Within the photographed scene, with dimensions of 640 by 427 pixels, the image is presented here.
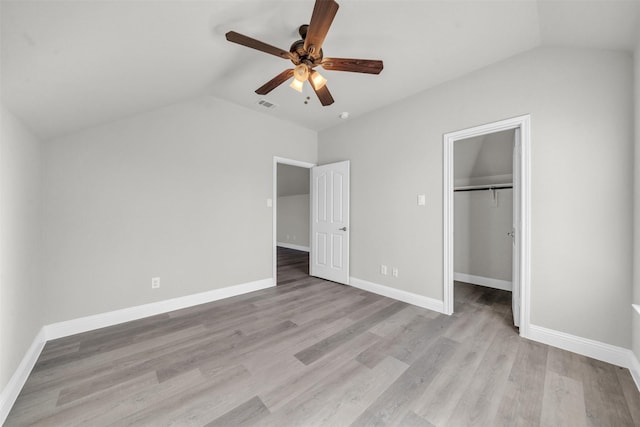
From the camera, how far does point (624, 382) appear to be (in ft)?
5.59

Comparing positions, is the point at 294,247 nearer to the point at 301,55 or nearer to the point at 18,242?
the point at 18,242

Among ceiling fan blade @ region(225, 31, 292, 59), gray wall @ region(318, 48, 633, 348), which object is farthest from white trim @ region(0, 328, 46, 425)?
gray wall @ region(318, 48, 633, 348)

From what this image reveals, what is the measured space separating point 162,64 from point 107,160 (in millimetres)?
1314

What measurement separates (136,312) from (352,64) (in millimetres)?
3293

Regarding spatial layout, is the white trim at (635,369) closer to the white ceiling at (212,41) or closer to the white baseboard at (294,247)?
the white ceiling at (212,41)

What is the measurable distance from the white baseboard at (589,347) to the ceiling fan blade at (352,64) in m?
2.69

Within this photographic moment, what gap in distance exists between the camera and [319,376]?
5.79 ft

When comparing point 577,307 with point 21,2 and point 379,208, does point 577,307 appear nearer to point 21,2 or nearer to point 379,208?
point 379,208

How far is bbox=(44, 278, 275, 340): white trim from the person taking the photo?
2342 millimetres

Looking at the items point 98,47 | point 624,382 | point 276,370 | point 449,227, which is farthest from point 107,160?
point 624,382

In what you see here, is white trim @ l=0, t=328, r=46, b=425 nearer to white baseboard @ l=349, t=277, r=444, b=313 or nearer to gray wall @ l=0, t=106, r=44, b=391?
gray wall @ l=0, t=106, r=44, b=391

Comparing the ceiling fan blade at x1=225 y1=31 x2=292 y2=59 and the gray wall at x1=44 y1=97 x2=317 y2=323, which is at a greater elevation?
the ceiling fan blade at x1=225 y1=31 x2=292 y2=59

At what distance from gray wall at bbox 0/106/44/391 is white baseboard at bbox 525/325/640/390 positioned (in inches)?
155

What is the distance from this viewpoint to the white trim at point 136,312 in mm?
2342
